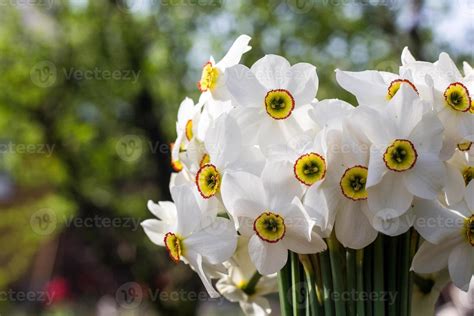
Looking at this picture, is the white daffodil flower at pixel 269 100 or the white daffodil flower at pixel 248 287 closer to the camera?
the white daffodil flower at pixel 269 100

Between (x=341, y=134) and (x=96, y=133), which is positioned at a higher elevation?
(x=341, y=134)

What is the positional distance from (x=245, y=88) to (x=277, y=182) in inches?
4.1

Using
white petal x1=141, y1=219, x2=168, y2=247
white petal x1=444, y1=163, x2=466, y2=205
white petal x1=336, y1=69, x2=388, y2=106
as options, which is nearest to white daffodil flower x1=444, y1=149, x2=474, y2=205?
white petal x1=444, y1=163, x2=466, y2=205

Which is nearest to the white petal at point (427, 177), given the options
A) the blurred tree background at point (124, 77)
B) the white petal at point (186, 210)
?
the white petal at point (186, 210)

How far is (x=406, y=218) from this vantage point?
612 mm

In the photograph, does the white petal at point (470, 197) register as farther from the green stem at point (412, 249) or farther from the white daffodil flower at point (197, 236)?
the white daffodil flower at point (197, 236)

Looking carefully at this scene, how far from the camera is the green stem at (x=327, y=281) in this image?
2.10 ft

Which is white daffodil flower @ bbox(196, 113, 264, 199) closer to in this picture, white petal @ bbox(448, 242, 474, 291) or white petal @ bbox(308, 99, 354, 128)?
white petal @ bbox(308, 99, 354, 128)

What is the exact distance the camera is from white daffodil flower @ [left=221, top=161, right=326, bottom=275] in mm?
612

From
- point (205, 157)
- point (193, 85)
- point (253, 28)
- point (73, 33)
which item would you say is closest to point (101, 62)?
point (73, 33)

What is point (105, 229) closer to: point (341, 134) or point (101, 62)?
point (101, 62)

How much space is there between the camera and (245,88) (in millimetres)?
649

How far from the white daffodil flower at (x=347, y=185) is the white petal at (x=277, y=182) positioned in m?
0.02

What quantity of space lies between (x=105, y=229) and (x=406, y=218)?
8.59ft
